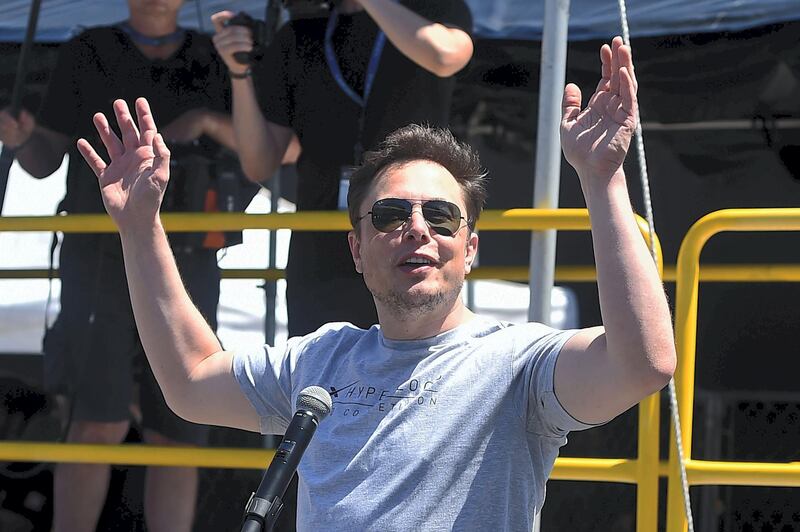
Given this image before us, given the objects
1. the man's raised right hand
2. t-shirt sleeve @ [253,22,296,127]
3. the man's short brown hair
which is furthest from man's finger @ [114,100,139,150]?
t-shirt sleeve @ [253,22,296,127]

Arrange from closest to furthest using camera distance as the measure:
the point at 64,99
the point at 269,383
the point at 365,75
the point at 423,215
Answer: the point at 423,215 < the point at 269,383 < the point at 365,75 < the point at 64,99

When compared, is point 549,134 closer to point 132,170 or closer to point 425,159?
point 425,159

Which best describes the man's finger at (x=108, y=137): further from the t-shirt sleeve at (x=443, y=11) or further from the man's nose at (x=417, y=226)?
the t-shirt sleeve at (x=443, y=11)

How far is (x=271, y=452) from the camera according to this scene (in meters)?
3.03

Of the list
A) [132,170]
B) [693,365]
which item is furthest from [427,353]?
[693,365]

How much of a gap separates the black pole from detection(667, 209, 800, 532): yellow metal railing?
7.20 feet

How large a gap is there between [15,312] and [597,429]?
3.41 metres

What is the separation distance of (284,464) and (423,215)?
Result: 0.65 meters

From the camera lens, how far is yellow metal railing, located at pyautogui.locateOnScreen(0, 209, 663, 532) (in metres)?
2.80

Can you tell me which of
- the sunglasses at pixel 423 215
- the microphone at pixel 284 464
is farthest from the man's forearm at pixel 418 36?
the microphone at pixel 284 464

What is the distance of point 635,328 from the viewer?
1831mm

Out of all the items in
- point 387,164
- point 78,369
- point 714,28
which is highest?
point 714,28

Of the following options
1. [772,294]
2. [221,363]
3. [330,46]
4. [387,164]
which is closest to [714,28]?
[772,294]

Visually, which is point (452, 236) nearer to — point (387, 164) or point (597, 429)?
point (387, 164)
